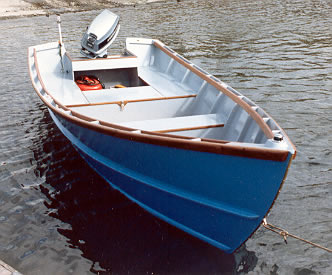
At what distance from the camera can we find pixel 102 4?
3331cm

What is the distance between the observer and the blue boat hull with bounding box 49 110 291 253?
451cm

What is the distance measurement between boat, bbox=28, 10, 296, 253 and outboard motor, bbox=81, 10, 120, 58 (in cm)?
47

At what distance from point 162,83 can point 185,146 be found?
186 inches

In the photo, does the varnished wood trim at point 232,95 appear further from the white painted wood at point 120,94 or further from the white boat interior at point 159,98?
the white painted wood at point 120,94

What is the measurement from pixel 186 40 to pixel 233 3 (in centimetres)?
1399

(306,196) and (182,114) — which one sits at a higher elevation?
(182,114)

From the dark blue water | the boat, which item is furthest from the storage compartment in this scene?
the dark blue water

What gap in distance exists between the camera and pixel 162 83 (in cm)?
921

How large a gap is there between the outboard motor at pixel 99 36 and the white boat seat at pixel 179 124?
13.6 feet

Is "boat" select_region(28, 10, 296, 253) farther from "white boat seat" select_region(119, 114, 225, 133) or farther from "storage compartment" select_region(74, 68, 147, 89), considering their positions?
"storage compartment" select_region(74, 68, 147, 89)

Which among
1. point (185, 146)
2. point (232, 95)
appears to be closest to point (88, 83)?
point (232, 95)

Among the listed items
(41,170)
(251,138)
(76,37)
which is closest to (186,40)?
(76,37)

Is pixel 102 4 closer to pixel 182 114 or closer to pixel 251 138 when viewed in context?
pixel 182 114

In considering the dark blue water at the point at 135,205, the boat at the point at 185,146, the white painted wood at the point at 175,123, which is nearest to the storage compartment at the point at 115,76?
the boat at the point at 185,146
